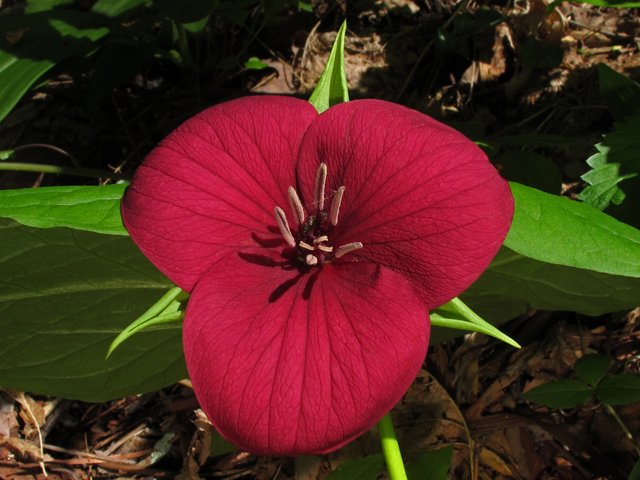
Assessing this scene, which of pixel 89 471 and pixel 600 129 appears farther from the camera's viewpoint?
pixel 600 129

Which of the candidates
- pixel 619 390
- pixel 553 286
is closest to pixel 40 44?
pixel 553 286

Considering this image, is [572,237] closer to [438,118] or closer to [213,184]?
[213,184]

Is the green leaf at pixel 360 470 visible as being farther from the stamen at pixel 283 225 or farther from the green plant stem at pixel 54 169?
the green plant stem at pixel 54 169

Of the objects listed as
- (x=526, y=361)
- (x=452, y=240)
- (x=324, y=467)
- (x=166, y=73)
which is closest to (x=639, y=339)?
(x=526, y=361)

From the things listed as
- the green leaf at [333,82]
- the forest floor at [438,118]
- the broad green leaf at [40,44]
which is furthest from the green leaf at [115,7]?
the green leaf at [333,82]

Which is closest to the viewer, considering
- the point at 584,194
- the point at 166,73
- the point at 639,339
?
the point at 584,194

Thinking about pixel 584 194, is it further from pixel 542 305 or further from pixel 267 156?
pixel 267 156

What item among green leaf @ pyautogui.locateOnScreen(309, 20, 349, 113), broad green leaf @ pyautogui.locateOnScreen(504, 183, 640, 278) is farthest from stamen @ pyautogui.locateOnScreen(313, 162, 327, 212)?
broad green leaf @ pyautogui.locateOnScreen(504, 183, 640, 278)
